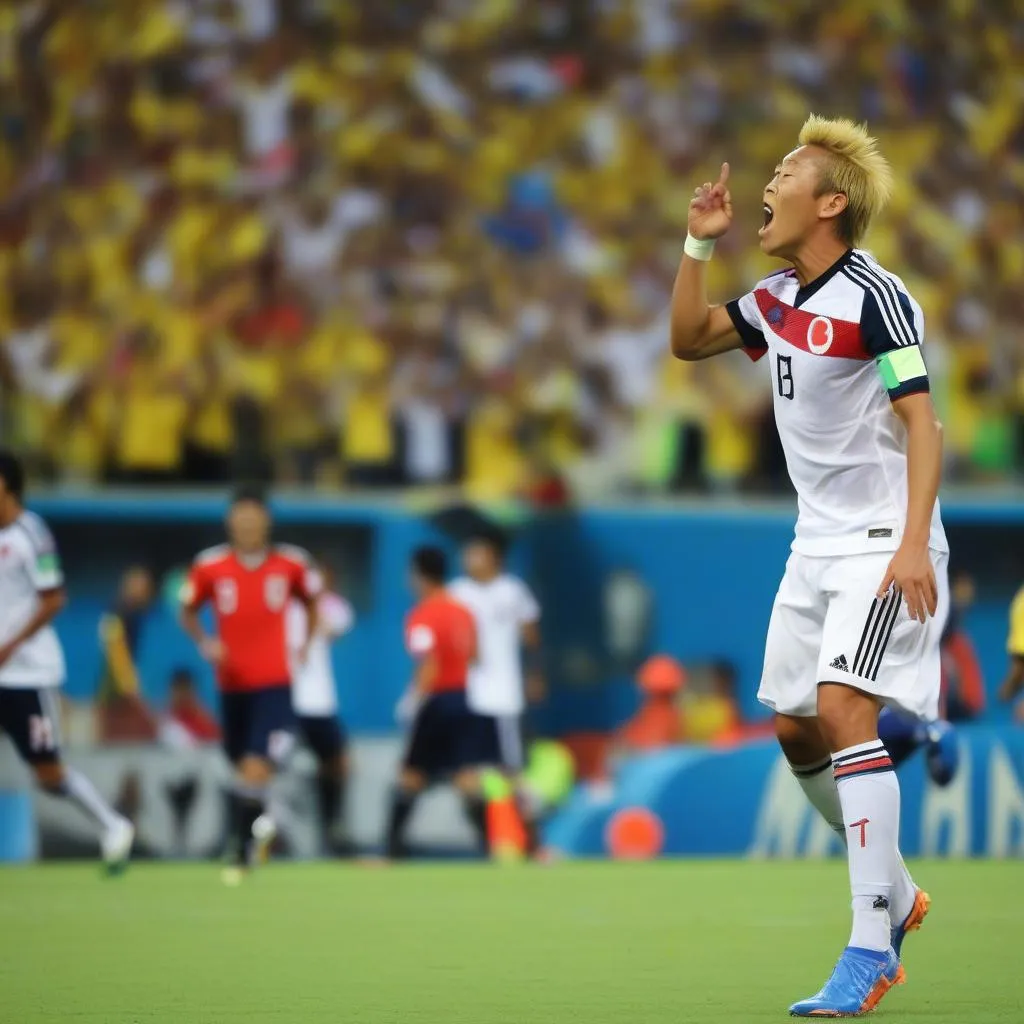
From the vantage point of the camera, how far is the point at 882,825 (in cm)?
486

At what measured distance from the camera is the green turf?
5090 millimetres

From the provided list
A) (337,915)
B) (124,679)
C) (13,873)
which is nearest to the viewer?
(337,915)

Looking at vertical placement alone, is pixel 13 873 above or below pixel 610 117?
below

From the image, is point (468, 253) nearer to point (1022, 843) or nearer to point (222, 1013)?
point (1022, 843)

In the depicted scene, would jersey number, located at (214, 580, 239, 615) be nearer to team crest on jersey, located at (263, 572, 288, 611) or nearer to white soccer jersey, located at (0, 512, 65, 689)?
team crest on jersey, located at (263, 572, 288, 611)

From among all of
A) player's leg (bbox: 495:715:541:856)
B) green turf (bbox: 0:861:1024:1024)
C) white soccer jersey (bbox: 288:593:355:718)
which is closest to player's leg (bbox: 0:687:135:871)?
green turf (bbox: 0:861:1024:1024)

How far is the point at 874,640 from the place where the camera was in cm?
489

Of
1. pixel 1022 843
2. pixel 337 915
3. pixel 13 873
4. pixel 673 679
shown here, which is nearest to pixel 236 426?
pixel 673 679

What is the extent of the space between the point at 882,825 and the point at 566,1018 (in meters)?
0.91

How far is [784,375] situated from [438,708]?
7.33 metres

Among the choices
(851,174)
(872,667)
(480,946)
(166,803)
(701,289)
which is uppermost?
(851,174)

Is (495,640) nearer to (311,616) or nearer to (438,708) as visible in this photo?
(438,708)

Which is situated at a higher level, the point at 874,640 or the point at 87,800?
the point at 874,640

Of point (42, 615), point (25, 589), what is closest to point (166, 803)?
point (25, 589)
